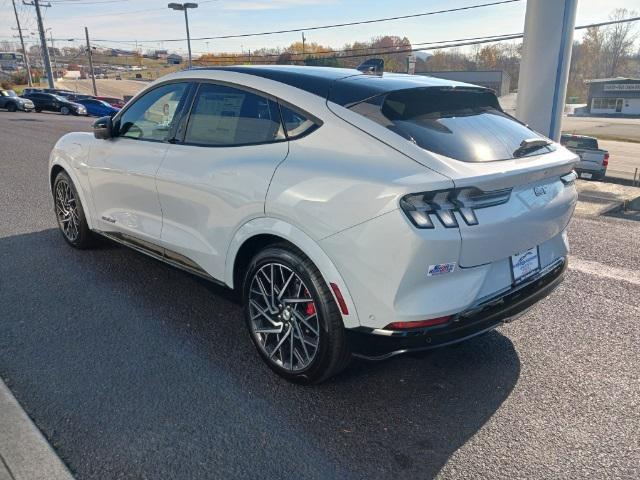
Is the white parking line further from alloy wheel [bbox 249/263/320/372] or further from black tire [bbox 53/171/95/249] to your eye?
black tire [bbox 53/171/95/249]

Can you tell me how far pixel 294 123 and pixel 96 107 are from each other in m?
35.8

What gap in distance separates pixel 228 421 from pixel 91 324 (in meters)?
1.51

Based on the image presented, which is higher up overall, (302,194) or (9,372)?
(302,194)

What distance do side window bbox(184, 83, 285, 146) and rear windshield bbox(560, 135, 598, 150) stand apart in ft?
60.4

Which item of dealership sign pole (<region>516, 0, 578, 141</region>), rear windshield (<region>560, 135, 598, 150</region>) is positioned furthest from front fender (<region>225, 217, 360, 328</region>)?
rear windshield (<region>560, 135, 598, 150</region>)

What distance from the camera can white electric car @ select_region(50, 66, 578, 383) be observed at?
90.0 inches

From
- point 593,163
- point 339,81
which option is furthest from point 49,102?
point 339,81

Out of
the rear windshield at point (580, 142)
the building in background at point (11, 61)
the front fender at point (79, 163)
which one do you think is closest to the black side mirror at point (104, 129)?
the front fender at point (79, 163)

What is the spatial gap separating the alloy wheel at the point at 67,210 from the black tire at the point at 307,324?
8.63 ft

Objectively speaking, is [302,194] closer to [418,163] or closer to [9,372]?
[418,163]

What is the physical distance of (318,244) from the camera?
2.49 meters

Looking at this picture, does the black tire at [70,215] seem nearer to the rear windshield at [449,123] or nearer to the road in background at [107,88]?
the rear windshield at [449,123]

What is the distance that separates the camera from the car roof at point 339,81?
2.74 m

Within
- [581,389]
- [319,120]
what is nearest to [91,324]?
[319,120]
